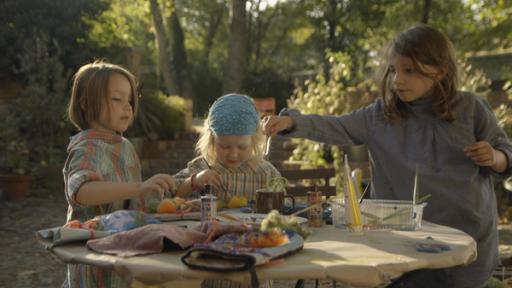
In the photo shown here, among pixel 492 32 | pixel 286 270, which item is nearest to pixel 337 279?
pixel 286 270

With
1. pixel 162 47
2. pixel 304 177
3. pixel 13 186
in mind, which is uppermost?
pixel 162 47

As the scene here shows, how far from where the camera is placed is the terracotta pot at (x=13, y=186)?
9.17 meters

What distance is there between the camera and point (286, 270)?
1704 mm

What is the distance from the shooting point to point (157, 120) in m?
12.5

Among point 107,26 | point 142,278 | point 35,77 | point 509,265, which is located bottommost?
point 509,265

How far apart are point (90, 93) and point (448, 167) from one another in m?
1.48

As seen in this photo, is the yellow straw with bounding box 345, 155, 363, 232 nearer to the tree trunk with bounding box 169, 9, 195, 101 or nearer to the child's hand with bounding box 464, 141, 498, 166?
the child's hand with bounding box 464, 141, 498, 166

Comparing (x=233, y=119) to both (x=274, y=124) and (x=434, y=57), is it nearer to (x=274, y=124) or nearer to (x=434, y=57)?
(x=274, y=124)

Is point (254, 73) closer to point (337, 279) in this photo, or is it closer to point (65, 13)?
point (65, 13)

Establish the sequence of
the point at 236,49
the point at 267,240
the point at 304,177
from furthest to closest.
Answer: the point at 236,49, the point at 304,177, the point at 267,240

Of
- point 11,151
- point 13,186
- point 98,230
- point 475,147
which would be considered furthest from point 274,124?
point 11,151

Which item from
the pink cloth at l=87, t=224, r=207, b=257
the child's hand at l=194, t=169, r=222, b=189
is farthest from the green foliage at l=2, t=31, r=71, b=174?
the pink cloth at l=87, t=224, r=207, b=257

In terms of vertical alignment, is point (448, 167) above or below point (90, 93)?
below

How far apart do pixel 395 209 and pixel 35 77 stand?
975 cm
